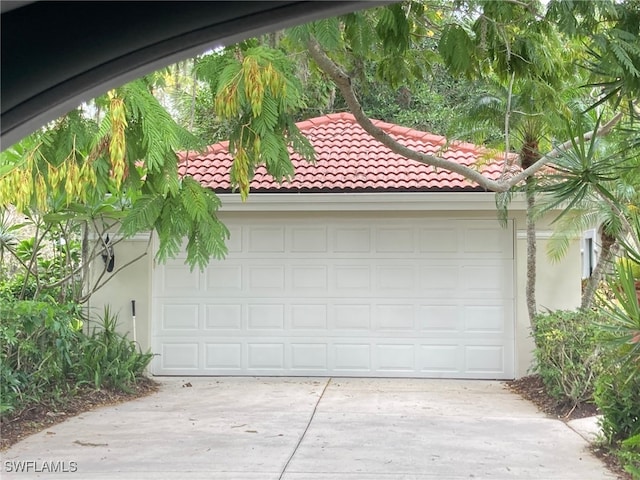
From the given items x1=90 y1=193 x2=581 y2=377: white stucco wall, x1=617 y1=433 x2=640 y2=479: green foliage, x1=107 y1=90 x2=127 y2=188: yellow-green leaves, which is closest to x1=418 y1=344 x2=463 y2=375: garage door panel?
x1=90 y1=193 x2=581 y2=377: white stucco wall

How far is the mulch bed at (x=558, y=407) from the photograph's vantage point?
6256 mm

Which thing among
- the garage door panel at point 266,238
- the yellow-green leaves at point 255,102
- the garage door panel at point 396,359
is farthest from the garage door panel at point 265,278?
the yellow-green leaves at point 255,102

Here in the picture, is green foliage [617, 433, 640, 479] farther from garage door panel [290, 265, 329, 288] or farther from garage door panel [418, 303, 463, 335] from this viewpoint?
garage door panel [290, 265, 329, 288]

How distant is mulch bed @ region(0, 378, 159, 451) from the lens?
746 centimetres

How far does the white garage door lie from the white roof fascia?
34cm

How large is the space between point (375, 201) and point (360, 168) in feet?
3.02

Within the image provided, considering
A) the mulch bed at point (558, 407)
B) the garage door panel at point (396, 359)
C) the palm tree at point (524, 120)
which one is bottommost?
the mulch bed at point (558, 407)

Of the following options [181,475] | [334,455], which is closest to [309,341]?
[334,455]

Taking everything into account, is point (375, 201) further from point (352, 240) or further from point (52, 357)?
point (52, 357)

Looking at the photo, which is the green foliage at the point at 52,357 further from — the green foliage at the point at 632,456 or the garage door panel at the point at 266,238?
the green foliage at the point at 632,456

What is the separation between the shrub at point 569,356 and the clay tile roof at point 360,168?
2.60m

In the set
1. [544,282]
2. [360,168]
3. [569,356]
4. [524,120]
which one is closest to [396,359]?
[544,282]

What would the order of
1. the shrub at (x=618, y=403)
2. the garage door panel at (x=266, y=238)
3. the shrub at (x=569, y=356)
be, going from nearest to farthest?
the shrub at (x=618, y=403)
the shrub at (x=569, y=356)
the garage door panel at (x=266, y=238)

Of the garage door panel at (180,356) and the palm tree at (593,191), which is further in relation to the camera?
the garage door panel at (180,356)
